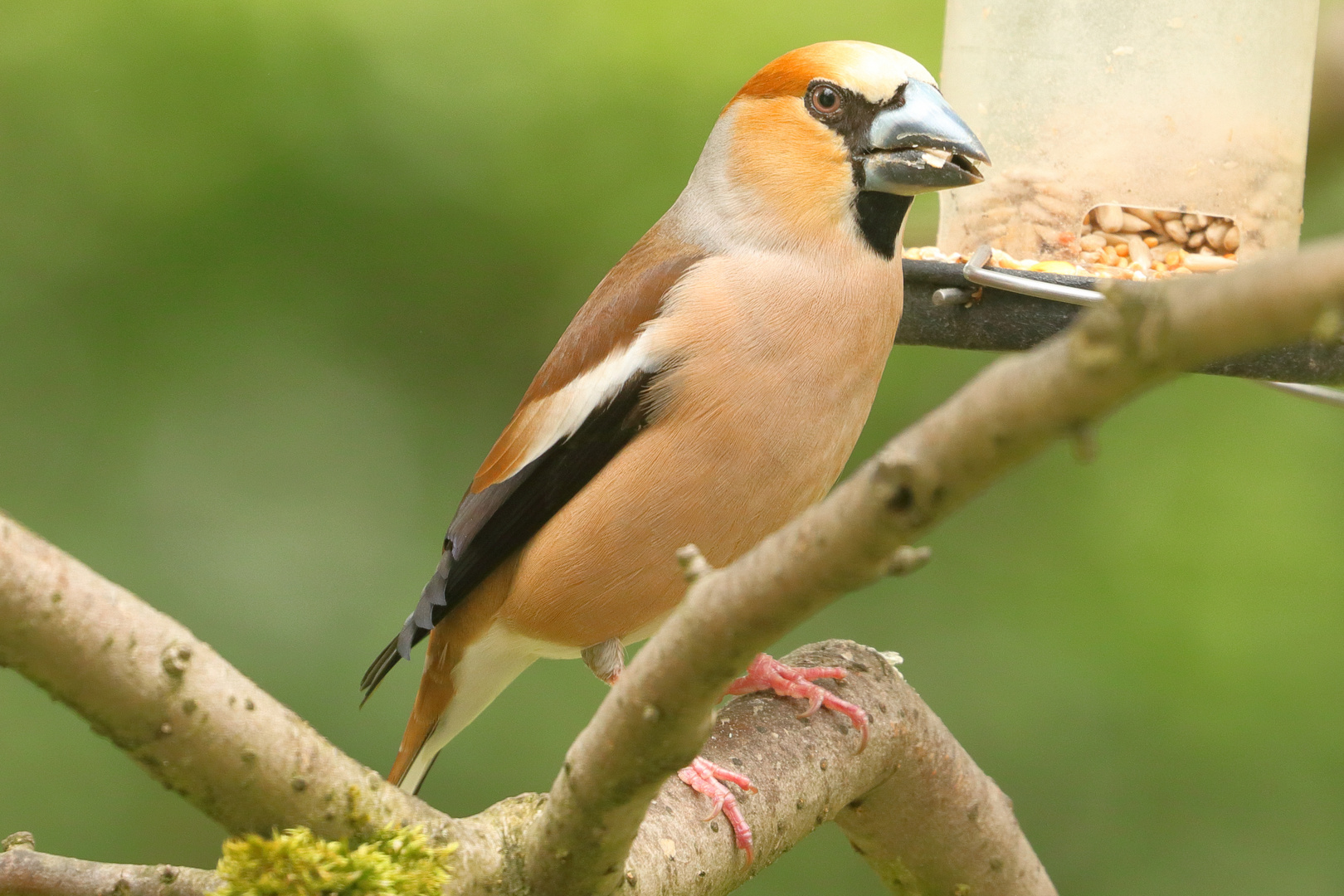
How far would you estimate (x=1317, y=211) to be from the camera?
14.7 feet

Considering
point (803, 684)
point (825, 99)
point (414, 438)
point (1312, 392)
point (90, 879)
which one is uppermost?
point (825, 99)

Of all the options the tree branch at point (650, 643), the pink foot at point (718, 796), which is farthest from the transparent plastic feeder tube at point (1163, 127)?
the tree branch at point (650, 643)

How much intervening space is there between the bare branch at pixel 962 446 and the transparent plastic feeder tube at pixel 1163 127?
191 cm

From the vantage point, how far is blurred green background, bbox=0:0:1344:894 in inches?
159

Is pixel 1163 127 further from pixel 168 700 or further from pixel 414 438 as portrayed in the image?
pixel 414 438

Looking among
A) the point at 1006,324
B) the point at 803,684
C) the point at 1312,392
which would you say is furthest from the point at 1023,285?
the point at 803,684

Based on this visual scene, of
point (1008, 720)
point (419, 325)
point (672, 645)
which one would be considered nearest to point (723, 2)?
point (419, 325)

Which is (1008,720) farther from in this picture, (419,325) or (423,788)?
(419,325)

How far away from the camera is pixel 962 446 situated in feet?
3.00

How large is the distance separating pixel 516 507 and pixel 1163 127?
1.61m

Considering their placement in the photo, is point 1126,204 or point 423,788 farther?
point 423,788

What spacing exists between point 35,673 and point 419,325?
3.60 m

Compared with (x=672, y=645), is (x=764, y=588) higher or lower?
higher

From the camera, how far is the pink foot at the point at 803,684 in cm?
250
